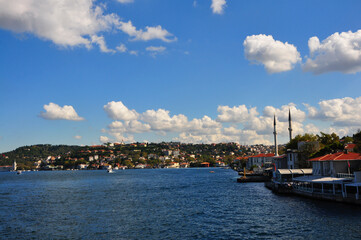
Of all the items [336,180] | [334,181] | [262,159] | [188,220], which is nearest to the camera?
[188,220]

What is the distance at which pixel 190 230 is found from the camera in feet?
107

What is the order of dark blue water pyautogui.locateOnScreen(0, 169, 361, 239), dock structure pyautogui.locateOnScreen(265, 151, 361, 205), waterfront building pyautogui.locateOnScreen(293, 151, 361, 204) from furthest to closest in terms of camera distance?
waterfront building pyautogui.locateOnScreen(293, 151, 361, 204), dock structure pyautogui.locateOnScreen(265, 151, 361, 205), dark blue water pyautogui.locateOnScreen(0, 169, 361, 239)

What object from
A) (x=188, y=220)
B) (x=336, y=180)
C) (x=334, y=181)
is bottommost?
(x=188, y=220)

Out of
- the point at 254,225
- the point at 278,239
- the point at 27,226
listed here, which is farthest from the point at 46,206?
the point at 278,239

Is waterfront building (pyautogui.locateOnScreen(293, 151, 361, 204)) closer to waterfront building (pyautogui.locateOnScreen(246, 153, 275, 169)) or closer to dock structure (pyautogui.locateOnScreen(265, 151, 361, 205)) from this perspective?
dock structure (pyautogui.locateOnScreen(265, 151, 361, 205))

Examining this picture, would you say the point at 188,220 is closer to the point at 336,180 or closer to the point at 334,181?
the point at 334,181

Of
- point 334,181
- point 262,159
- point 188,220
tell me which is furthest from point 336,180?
point 262,159

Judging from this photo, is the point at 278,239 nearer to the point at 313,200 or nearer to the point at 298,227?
the point at 298,227

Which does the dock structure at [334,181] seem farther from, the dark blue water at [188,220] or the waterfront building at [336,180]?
the dark blue water at [188,220]

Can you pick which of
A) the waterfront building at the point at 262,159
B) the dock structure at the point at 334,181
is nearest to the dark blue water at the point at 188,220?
the dock structure at the point at 334,181

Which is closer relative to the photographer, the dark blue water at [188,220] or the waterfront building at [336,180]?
the dark blue water at [188,220]

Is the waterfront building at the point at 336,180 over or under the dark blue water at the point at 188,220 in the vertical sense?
over

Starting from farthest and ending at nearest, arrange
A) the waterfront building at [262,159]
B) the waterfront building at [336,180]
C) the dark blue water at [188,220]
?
the waterfront building at [262,159], the waterfront building at [336,180], the dark blue water at [188,220]

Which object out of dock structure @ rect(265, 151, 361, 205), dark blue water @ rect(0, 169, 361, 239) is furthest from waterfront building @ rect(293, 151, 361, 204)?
dark blue water @ rect(0, 169, 361, 239)
